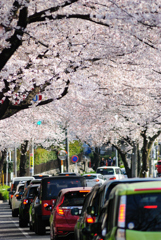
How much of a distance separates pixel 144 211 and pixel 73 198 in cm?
766

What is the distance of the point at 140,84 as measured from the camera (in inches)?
987

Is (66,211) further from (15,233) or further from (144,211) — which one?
(144,211)

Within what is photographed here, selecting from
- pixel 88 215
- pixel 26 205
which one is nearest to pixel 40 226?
pixel 26 205

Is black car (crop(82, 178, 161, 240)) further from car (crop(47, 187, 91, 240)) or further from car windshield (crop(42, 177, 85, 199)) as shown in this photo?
car windshield (crop(42, 177, 85, 199))

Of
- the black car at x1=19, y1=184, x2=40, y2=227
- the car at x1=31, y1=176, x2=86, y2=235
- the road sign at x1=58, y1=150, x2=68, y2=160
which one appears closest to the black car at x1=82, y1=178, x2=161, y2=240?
the car at x1=31, y1=176, x2=86, y2=235

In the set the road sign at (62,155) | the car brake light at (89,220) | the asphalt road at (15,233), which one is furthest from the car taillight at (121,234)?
the road sign at (62,155)

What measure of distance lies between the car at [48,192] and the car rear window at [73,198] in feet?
9.32

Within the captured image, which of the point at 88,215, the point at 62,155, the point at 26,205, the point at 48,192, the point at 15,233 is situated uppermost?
the point at 62,155

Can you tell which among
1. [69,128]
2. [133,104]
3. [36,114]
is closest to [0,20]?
[133,104]

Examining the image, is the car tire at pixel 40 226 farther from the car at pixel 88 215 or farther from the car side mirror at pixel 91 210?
the car side mirror at pixel 91 210

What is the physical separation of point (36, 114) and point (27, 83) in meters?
15.6

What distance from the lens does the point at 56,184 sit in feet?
55.0

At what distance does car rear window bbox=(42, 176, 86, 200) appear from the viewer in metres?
16.4

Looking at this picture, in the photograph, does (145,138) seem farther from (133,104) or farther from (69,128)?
(133,104)
